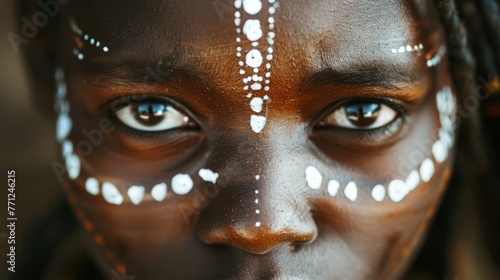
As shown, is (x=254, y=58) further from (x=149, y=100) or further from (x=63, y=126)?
(x=63, y=126)

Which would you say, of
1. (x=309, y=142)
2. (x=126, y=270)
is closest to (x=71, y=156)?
(x=126, y=270)

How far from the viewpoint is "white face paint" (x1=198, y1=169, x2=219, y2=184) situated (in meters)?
1.24

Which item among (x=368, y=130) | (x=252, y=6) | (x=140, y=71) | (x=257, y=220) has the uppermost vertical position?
(x=252, y=6)

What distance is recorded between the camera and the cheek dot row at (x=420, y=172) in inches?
49.6

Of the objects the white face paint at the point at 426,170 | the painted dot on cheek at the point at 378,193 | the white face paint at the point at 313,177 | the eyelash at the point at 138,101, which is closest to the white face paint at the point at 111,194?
the eyelash at the point at 138,101

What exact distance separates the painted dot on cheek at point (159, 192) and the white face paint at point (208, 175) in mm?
81

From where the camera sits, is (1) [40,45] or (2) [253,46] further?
(1) [40,45]

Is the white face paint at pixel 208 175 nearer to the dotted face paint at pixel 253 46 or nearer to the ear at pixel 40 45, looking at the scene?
the dotted face paint at pixel 253 46

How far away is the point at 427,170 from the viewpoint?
1.39 meters

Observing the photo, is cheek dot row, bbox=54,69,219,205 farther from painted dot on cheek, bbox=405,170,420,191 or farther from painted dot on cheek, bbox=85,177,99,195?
painted dot on cheek, bbox=405,170,420,191

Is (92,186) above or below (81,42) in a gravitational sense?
below

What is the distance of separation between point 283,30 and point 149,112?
0.95 ft

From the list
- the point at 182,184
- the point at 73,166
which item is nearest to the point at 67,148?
the point at 73,166

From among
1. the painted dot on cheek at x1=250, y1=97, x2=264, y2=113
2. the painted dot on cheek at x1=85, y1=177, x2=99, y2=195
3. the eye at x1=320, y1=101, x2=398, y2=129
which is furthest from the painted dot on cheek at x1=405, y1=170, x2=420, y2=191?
the painted dot on cheek at x1=85, y1=177, x2=99, y2=195
